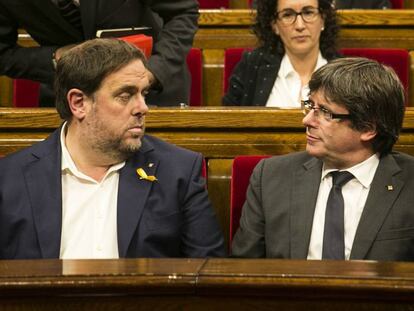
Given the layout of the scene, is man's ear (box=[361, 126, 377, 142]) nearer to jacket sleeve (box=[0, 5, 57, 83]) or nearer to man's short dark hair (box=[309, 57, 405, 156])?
man's short dark hair (box=[309, 57, 405, 156])

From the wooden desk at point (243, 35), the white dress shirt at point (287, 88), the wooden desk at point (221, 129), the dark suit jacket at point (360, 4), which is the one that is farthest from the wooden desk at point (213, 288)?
the dark suit jacket at point (360, 4)

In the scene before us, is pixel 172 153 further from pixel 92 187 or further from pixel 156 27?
pixel 156 27

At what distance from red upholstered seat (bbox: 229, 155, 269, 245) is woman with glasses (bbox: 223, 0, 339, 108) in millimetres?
462

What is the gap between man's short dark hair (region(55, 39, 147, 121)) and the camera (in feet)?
3.45

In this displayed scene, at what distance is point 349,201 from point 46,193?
34cm

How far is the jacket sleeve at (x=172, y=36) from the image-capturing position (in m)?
1.32

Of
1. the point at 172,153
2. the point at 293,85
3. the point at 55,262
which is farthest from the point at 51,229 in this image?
the point at 293,85

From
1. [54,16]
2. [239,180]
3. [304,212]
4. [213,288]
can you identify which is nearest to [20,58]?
[54,16]

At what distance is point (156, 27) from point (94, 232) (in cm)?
45

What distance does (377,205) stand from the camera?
3.36 ft

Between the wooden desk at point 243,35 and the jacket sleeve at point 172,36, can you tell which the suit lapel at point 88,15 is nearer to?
the jacket sleeve at point 172,36

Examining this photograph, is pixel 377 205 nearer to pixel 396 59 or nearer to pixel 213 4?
pixel 396 59

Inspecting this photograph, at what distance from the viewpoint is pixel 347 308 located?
0.68 meters

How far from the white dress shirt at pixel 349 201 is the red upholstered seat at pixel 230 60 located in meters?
0.61
